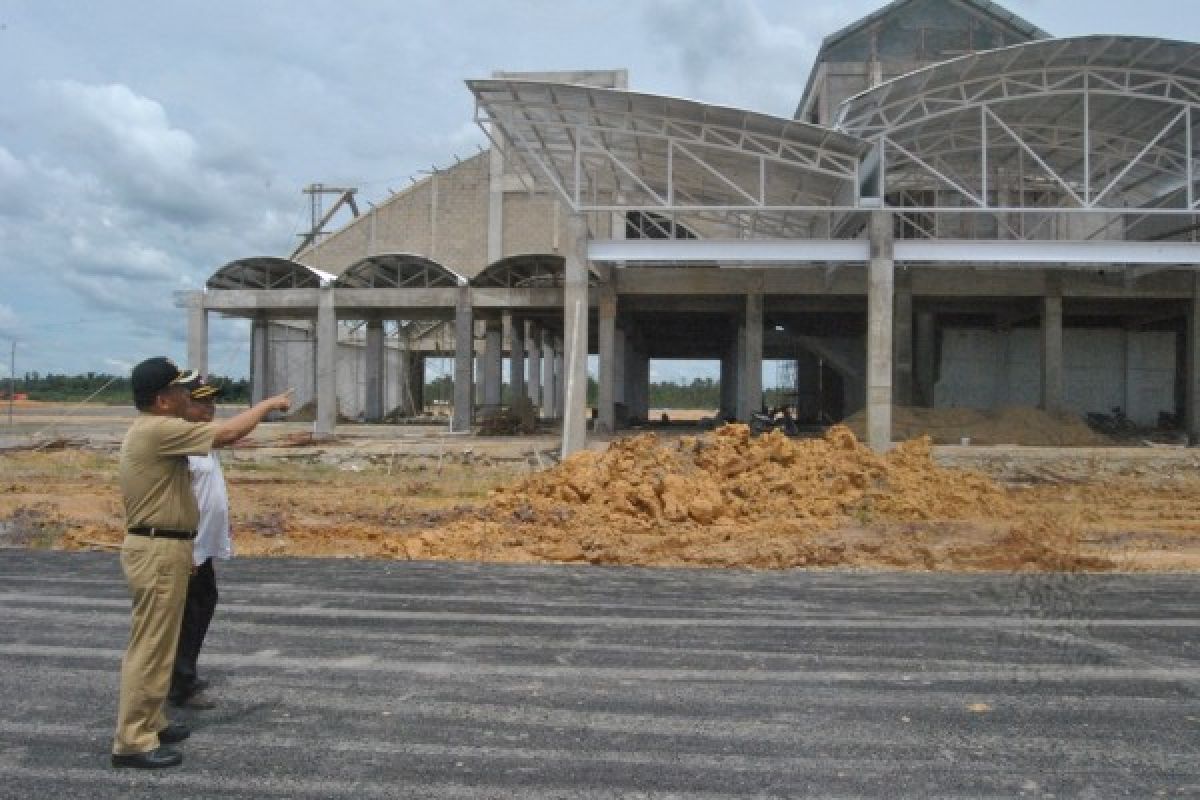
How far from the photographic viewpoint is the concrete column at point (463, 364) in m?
30.8

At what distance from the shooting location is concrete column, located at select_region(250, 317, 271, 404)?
35625 mm

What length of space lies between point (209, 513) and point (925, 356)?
99.0 feet

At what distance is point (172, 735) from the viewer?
4.69 metres

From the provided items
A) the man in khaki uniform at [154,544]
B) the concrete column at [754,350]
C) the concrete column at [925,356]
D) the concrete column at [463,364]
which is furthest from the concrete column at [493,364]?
the man in khaki uniform at [154,544]

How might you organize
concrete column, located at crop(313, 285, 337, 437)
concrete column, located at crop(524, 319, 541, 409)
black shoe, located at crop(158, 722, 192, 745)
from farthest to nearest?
concrete column, located at crop(524, 319, 541, 409) < concrete column, located at crop(313, 285, 337, 437) < black shoe, located at crop(158, 722, 192, 745)

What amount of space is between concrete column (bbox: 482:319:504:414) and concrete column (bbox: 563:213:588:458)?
12386mm

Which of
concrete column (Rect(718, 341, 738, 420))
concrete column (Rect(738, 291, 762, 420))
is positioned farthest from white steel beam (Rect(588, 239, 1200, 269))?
concrete column (Rect(718, 341, 738, 420))

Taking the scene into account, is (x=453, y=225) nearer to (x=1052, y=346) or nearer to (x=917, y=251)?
(x=917, y=251)

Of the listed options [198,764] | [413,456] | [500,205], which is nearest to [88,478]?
[413,456]

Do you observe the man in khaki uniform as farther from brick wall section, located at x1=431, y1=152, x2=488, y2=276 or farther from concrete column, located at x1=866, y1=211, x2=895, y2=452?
brick wall section, located at x1=431, y1=152, x2=488, y2=276

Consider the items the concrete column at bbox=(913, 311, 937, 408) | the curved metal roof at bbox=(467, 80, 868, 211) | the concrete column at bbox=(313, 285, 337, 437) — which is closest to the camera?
the curved metal roof at bbox=(467, 80, 868, 211)

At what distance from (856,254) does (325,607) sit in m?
17.4

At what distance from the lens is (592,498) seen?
13945mm

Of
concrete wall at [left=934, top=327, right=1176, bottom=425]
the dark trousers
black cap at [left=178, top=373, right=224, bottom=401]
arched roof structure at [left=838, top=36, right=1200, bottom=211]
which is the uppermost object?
arched roof structure at [left=838, top=36, right=1200, bottom=211]
